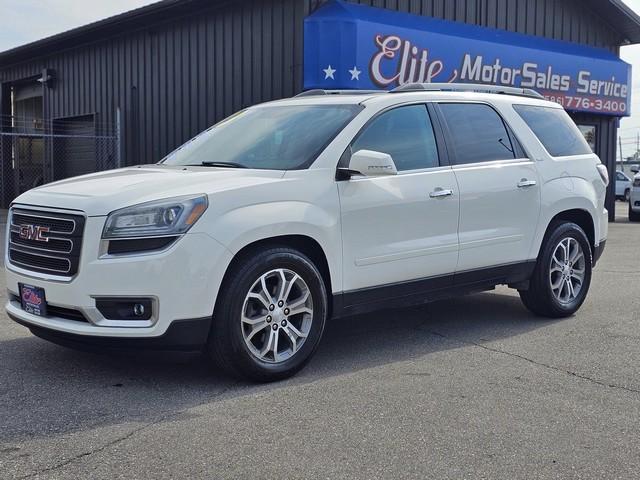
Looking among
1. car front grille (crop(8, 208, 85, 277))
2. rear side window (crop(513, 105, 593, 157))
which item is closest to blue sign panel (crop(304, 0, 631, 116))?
rear side window (crop(513, 105, 593, 157))

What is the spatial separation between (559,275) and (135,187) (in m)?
3.92

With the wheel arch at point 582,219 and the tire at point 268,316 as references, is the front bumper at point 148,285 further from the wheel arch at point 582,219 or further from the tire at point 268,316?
the wheel arch at point 582,219

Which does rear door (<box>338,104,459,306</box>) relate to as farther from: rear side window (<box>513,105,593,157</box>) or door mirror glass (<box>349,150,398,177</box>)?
rear side window (<box>513,105,593,157</box>)

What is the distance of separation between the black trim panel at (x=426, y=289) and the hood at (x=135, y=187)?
1.00m

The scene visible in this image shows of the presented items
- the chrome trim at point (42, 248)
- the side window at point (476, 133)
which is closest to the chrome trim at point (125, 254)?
the chrome trim at point (42, 248)

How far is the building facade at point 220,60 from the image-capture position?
13906 millimetres

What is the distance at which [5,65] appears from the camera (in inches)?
920

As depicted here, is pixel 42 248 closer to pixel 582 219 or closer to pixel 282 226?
pixel 282 226

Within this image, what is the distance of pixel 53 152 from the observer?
824 inches

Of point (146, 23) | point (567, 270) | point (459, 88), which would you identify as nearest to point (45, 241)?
point (459, 88)

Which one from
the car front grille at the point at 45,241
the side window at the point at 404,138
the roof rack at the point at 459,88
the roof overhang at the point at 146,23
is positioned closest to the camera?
the car front grille at the point at 45,241

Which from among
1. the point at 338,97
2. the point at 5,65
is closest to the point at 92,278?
the point at 338,97

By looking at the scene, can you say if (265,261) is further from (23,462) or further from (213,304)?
(23,462)

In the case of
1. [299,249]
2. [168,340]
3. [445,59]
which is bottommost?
[168,340]
